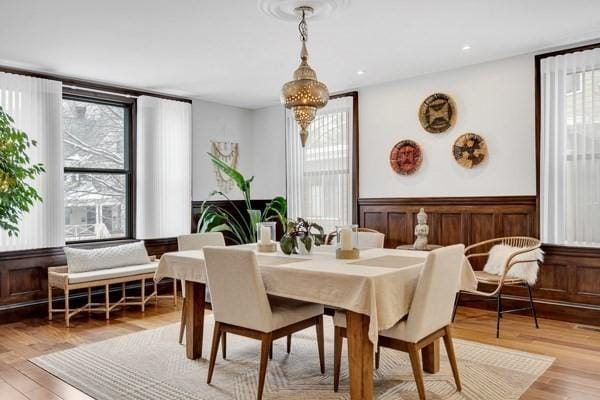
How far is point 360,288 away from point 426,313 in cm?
43

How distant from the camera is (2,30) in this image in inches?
145

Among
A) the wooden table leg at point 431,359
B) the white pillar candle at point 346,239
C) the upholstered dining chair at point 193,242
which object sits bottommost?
the wooden table leg at point 431,359

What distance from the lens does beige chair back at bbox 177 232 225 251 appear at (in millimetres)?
4047

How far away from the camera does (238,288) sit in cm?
276

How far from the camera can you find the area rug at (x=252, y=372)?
112 inches

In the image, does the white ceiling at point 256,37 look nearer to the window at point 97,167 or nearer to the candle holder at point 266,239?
the window at point 97,167

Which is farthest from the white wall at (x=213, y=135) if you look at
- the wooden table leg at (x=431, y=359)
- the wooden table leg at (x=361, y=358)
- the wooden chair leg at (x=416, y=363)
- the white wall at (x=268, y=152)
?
the wooden chair leg at (x=416, y=363)

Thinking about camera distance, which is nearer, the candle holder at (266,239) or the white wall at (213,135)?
the candle holder at (266,239)

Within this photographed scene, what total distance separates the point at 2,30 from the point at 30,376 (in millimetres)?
2676

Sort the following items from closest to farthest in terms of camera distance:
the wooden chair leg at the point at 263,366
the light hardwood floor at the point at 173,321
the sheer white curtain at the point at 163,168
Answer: the wooden chair leg at the point at 263,366 < the light hardwood floor at the point at 173,321 < the sheer white curtain at the point at 163,168

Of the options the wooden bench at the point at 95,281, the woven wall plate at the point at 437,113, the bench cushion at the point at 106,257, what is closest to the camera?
the wooden bench at the point at 95,281

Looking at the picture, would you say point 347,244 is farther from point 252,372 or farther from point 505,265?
point 505,265

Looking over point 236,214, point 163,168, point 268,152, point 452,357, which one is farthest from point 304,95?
point 236,214

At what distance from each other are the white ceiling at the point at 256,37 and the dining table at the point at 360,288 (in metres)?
1.82
